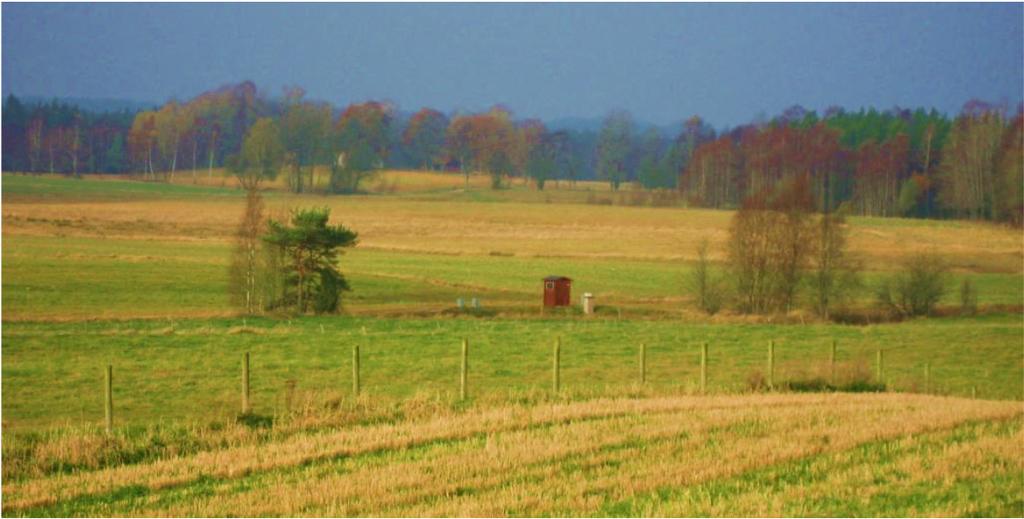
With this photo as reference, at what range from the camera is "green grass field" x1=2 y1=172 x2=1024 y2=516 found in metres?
14.0

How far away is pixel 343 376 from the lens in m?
30.3

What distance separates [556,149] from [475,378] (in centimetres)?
15055

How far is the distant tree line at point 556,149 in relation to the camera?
117 m

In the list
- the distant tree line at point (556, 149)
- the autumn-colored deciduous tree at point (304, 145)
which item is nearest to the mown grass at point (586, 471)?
the distant tree line at point (556, 149)

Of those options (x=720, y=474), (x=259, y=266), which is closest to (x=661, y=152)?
(x=259, y=266)

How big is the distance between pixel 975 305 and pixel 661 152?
13461cm

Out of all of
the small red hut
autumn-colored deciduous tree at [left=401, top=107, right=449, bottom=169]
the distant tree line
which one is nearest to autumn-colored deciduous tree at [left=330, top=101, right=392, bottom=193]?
the distant tree line

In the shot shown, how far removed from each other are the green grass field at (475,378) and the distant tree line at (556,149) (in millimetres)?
30657

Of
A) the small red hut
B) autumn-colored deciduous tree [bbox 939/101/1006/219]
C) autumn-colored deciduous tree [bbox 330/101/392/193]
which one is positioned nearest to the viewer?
the small red hut

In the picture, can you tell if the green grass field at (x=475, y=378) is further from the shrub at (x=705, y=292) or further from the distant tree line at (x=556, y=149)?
the distant tree line at (x=556, y=149)

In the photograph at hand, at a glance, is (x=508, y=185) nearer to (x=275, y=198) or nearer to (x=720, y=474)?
(x=275, y=198)

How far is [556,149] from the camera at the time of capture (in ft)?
589

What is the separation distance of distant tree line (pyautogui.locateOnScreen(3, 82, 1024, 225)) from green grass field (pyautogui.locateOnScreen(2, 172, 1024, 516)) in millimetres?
30657

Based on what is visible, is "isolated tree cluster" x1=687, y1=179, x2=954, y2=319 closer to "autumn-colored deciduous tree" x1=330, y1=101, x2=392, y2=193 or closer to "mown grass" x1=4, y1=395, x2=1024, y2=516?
"mown grass" x1=4, y1=395, x2=1024, y2=516
